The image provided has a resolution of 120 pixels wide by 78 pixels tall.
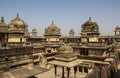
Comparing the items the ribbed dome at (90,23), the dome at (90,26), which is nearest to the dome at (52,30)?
the dome at (90,26)

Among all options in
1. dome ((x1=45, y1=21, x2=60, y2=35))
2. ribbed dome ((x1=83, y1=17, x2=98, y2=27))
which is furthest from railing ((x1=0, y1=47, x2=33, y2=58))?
ribbed dome ((x1=83, y1=17, x2=98, y2=27))

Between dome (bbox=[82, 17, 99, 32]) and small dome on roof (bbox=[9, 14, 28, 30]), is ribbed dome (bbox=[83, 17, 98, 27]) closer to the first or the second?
dome (bbox=[82, 17, 99, 32])

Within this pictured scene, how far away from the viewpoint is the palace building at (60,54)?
15.2 metres

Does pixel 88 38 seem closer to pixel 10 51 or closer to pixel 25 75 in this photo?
pixel 10 51

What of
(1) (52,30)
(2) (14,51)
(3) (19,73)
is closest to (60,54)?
(3) (19,73)

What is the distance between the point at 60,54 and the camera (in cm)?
1780

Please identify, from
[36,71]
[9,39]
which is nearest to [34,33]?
[9,39]


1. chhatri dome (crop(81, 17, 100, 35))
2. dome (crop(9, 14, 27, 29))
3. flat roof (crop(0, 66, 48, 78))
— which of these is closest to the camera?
flat roof (crop(0, 66, 48, 78))

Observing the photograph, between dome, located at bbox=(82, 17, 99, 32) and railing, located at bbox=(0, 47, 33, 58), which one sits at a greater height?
dome, located at bbox=(82, 17, 99, 32)

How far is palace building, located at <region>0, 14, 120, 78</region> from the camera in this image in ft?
50.0

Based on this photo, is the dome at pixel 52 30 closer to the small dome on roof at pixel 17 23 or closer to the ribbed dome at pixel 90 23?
the small dome on roof at pixel 17 23

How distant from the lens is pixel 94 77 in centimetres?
969

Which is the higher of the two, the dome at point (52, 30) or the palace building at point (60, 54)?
the dome at point (52, 30)

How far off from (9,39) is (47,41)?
1060 centimetres
